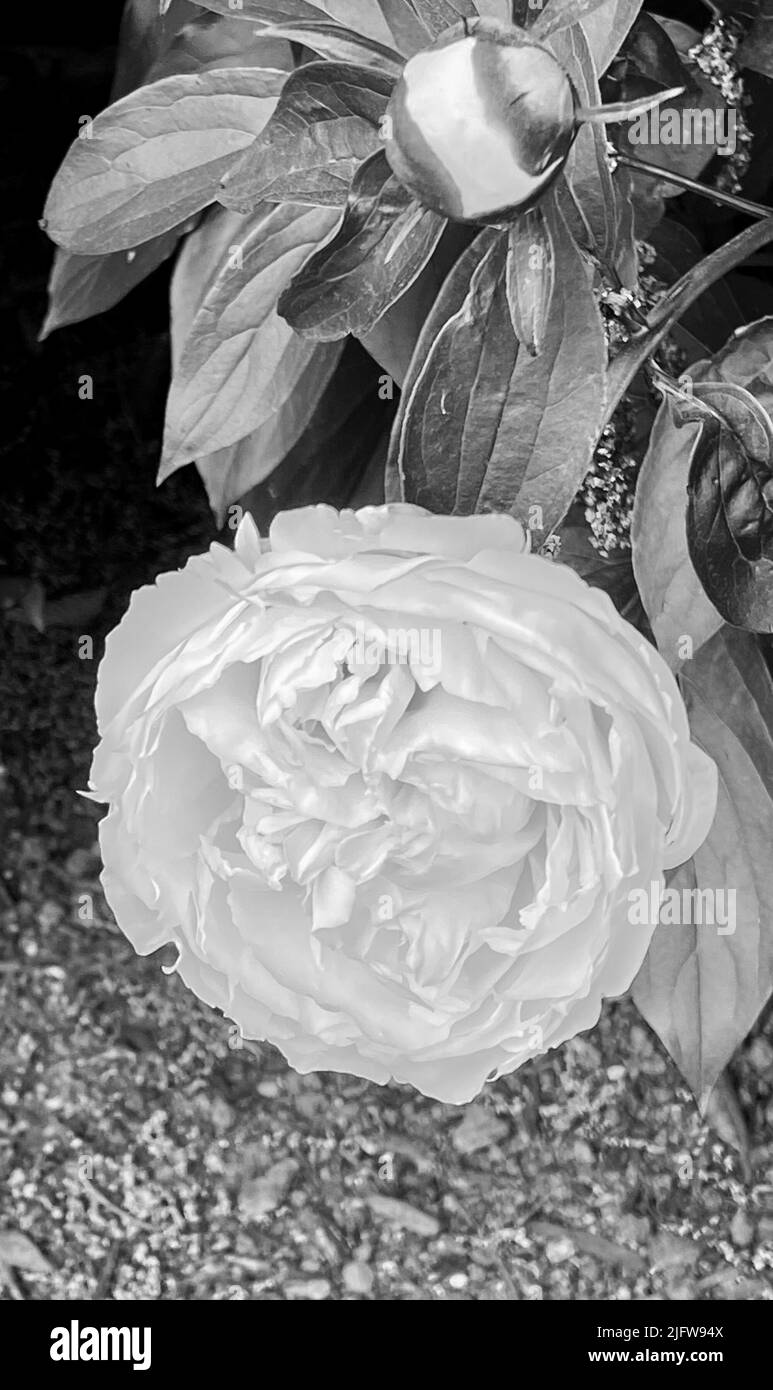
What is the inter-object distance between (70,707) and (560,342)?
657 mm

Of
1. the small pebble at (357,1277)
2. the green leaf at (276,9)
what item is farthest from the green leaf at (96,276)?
the small pebble at (357,1277)

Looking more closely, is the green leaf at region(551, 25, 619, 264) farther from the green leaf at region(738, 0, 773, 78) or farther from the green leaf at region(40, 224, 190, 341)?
the green leaf at region(40, 224, 190, 341)

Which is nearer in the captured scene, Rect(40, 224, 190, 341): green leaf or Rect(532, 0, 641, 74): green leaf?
Rect(532, 0, 641, 74): green leaf

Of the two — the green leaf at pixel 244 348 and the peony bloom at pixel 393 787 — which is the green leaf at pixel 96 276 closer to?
the green leaf at pixel 244 348

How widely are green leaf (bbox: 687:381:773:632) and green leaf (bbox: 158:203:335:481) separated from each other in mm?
174

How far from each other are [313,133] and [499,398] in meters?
0.09

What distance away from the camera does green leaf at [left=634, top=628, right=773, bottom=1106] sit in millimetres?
577

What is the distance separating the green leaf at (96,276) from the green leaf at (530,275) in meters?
0.30

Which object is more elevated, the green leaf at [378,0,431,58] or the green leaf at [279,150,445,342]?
the green leaf at [378,0,431,58]

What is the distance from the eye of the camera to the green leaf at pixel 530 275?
358 millimetres

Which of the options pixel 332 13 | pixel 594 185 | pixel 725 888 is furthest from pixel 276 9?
pixel 725 888

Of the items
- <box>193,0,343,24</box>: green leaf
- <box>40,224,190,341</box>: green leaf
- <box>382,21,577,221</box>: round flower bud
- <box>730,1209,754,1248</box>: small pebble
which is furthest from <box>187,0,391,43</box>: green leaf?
<box>730,1209,754,1248</box>: small pebble

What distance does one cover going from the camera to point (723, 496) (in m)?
0.44

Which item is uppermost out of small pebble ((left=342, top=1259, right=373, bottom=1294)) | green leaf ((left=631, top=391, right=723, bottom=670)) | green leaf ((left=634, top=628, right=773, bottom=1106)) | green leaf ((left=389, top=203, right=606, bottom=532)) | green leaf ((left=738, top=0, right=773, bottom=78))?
green leaf ((left=738, top=0, right=773, bottom=78))
